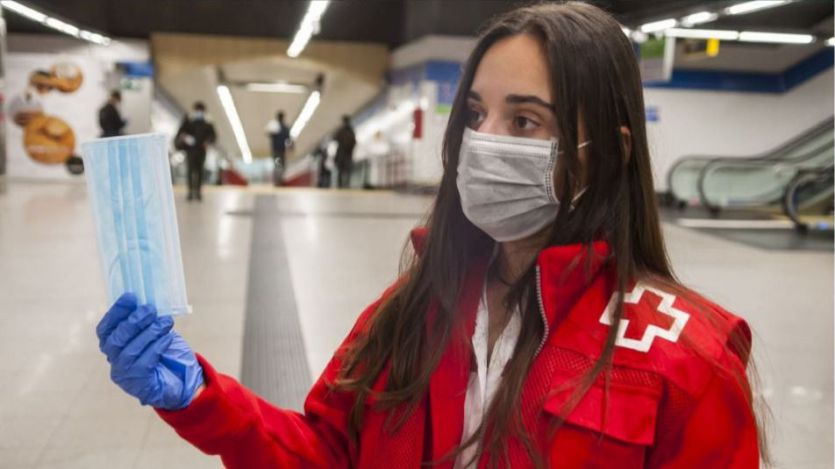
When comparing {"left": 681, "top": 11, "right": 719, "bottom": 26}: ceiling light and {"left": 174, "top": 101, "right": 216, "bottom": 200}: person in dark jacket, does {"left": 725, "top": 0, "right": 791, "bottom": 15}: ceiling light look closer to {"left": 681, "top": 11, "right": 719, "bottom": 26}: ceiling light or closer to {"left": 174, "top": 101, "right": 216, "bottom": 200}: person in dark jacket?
{"left": 681, "top": 11, "right": 719, "bottom": 26}: ceiling light

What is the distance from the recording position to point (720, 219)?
1177cm

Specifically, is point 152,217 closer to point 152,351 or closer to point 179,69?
point 152,351

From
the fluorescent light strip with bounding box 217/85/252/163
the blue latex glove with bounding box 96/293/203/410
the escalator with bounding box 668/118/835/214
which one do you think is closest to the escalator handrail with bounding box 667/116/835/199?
the escalator with bounding box 668/118/835/214

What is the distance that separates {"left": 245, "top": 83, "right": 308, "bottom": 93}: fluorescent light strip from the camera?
19.2 meters

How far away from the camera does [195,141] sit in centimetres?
1077

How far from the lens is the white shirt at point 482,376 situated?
1.08 metres

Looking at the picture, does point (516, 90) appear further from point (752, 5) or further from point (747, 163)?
point (747, 163)

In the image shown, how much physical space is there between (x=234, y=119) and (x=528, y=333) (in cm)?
2861

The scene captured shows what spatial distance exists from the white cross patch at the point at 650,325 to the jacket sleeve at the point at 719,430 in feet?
0.25

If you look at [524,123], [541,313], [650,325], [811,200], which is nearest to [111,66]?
[811,200]

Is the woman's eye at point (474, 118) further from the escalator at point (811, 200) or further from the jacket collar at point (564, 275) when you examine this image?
the escalator at point (811, 200)

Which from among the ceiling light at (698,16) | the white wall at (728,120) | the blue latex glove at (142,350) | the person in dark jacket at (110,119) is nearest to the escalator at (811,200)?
the ceiling light at (698,16)

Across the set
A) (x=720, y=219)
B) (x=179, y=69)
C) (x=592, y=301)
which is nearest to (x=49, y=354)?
(x=592, y=301)

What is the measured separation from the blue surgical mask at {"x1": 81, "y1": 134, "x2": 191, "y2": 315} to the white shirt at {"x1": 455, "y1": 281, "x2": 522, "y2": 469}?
49cm
